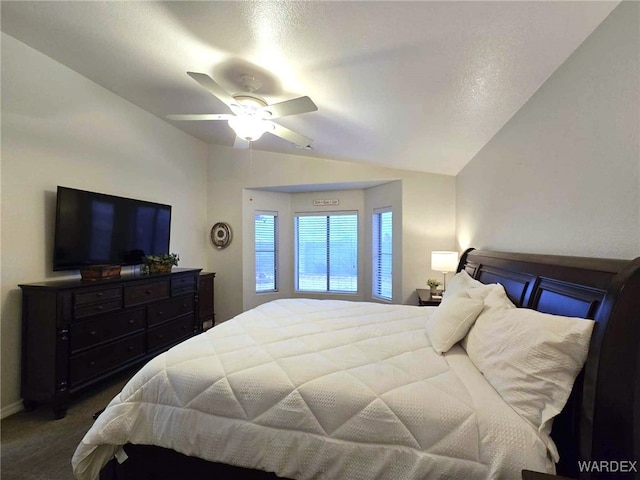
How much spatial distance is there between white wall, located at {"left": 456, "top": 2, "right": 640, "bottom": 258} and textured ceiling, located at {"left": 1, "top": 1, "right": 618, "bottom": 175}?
132mm

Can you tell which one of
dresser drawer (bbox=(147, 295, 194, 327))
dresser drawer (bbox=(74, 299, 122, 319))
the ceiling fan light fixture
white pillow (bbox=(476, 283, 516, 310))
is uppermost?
the ceiling fan light fixture

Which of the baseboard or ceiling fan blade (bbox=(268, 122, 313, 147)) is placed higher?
ceiling fan blade (bbox=(268, 122, 313, 147))

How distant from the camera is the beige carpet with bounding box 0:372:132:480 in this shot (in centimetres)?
169

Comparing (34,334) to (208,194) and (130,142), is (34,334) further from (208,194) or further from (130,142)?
(208,194)

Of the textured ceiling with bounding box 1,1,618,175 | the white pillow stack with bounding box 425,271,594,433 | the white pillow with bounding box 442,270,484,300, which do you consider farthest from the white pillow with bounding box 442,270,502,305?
the textured ceiling with bounding box 1,1,618,175

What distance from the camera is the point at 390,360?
4.87ft

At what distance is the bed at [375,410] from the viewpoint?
0.96 metres

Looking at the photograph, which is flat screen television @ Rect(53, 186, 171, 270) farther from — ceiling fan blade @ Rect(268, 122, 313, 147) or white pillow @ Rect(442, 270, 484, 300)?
white pillow @ Rect(442, 270, 484, 300)

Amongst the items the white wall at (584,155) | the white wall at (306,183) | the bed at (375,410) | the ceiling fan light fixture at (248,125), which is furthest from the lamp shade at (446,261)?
the ceiling fan light fixture at (248,125)

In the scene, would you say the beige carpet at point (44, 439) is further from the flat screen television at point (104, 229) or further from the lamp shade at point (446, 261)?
the lamp shade at point (446, 261)

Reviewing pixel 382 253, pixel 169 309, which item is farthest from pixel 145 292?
pixel 382 253

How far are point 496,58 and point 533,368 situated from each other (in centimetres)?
160

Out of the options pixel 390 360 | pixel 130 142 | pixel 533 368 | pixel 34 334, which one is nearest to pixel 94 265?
pixel 34 334

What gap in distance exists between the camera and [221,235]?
189 inches
